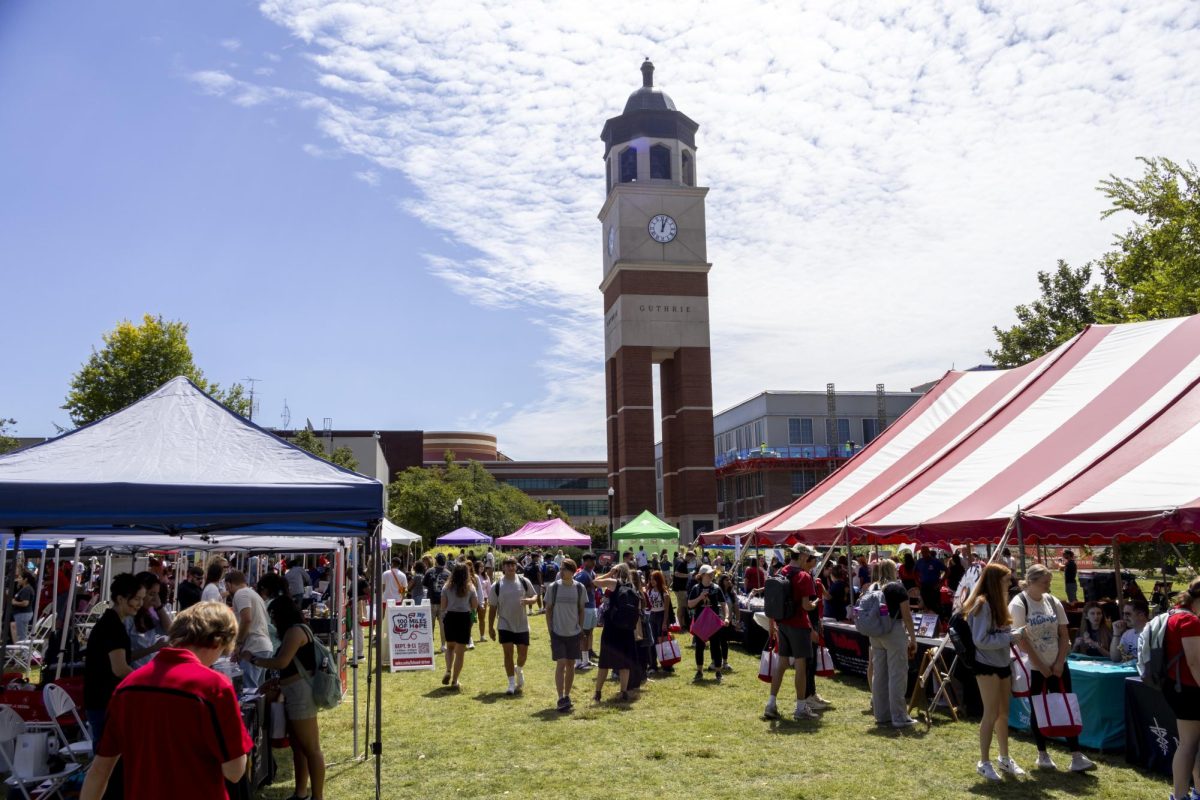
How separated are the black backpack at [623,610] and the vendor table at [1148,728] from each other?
4.97 m

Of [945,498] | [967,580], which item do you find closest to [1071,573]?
[967,580]

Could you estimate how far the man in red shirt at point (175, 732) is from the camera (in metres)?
3.32

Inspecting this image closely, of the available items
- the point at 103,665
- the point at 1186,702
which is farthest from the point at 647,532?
the point at 103,665

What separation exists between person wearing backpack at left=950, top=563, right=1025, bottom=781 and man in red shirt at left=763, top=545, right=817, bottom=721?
7.84ft

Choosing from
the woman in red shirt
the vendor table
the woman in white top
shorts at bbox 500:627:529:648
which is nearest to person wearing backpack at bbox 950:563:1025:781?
the woman in white top

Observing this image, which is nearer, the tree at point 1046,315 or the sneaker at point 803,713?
the sneaker at point 803,713

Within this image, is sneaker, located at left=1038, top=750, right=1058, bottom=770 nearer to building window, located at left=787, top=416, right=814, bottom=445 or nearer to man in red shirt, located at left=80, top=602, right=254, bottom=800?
man in red shirt, located at left=80, top=602, right=254, bottom=800

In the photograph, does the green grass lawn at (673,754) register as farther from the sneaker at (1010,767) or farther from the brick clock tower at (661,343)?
the brick clock tower at (661,343)

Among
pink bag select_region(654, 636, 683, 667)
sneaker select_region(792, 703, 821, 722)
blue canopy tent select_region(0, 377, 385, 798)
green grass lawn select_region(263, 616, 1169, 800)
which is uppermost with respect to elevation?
blue canopy tent select_region(0, 377, 385, 798)

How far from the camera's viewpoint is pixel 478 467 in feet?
224

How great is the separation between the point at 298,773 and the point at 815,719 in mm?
5362

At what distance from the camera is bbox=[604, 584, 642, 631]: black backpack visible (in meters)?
10.6

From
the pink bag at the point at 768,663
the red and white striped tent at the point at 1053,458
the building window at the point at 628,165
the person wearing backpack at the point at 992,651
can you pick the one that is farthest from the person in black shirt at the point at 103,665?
the building window at the point at 628,165

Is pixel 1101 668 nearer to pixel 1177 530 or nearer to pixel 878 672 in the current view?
pixel 1177 530
